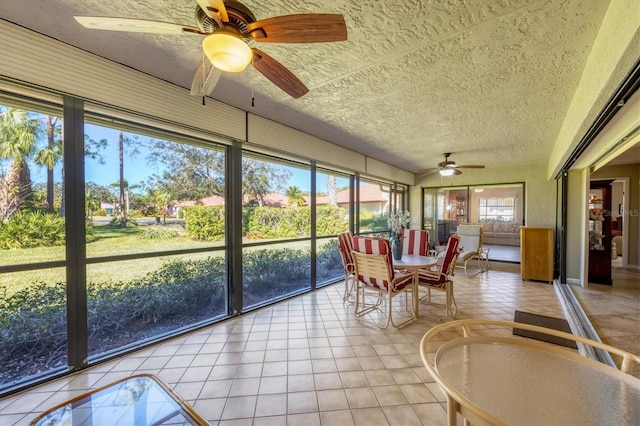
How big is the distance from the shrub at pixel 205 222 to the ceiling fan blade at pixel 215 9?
2234mm

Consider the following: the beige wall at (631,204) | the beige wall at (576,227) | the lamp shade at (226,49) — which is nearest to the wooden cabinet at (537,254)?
the beige wall at (576,227)

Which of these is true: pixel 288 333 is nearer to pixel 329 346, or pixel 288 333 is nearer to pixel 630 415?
pixel 329 346

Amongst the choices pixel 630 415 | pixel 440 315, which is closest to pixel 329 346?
pixel 440 315

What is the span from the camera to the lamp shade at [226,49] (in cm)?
127

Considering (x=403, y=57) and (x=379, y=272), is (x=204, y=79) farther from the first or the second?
(x=379, y=272)

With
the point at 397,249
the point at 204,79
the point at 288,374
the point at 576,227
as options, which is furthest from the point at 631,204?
the point at 204,79

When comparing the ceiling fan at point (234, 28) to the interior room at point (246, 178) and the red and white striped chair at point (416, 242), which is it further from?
the red and white striped chair at point (416, 242)

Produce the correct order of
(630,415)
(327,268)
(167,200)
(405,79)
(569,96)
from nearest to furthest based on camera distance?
(630,415) < (405,79) < (569,96) < (167,200) < (327,268)

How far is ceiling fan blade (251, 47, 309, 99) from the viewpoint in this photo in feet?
5.11

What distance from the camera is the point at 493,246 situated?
766 cm

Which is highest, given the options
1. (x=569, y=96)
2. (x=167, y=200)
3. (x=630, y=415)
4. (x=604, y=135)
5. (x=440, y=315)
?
(x=569, y=96)

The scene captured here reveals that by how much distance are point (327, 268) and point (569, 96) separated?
13.7 feet

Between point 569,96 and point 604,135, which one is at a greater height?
point 569,96

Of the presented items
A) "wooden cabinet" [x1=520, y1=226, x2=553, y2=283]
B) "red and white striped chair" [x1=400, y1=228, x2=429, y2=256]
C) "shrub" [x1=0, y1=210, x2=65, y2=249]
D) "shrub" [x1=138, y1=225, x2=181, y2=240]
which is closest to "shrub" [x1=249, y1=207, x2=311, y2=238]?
"shrub" [x1=138, y1=225, x2=181, y2=240]
